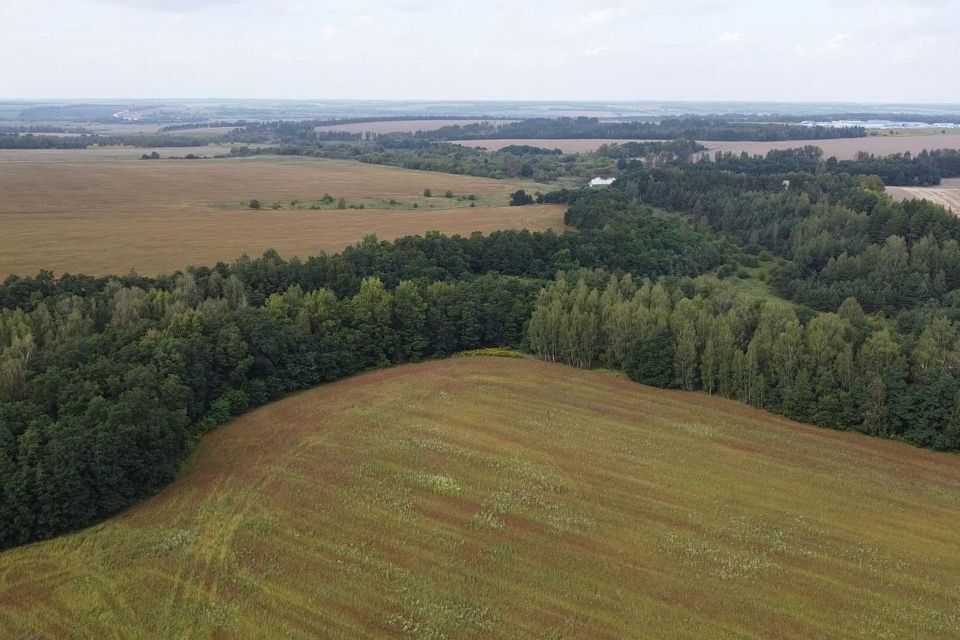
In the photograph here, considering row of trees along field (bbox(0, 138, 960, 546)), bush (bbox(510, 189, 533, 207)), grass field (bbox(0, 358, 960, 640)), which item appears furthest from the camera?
bush (bbox(510, 189, 533, 207))

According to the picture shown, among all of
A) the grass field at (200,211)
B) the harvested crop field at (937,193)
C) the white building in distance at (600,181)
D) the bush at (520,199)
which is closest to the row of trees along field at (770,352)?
the grass field at (200,211)

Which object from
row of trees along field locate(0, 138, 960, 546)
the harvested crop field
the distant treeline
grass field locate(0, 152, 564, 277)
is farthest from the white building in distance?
row of trees along field locate(0, 138, 960, 546)

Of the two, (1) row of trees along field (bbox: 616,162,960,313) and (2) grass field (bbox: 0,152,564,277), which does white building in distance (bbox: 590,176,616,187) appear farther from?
(1) row of trees along field (bbox: 616,162,960,313)

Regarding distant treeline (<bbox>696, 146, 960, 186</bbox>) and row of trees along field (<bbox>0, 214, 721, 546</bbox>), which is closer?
row of trees along field (<bbox>0, 214, 721, 546</bbox>)

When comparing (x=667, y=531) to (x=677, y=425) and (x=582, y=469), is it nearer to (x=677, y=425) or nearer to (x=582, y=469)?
(x=582, y=469)

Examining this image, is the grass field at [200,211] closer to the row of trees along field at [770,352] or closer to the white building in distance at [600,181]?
the white building in distance at [600,181]

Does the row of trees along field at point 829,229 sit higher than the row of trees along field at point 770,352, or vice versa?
the row of trees along field at point 829,229
